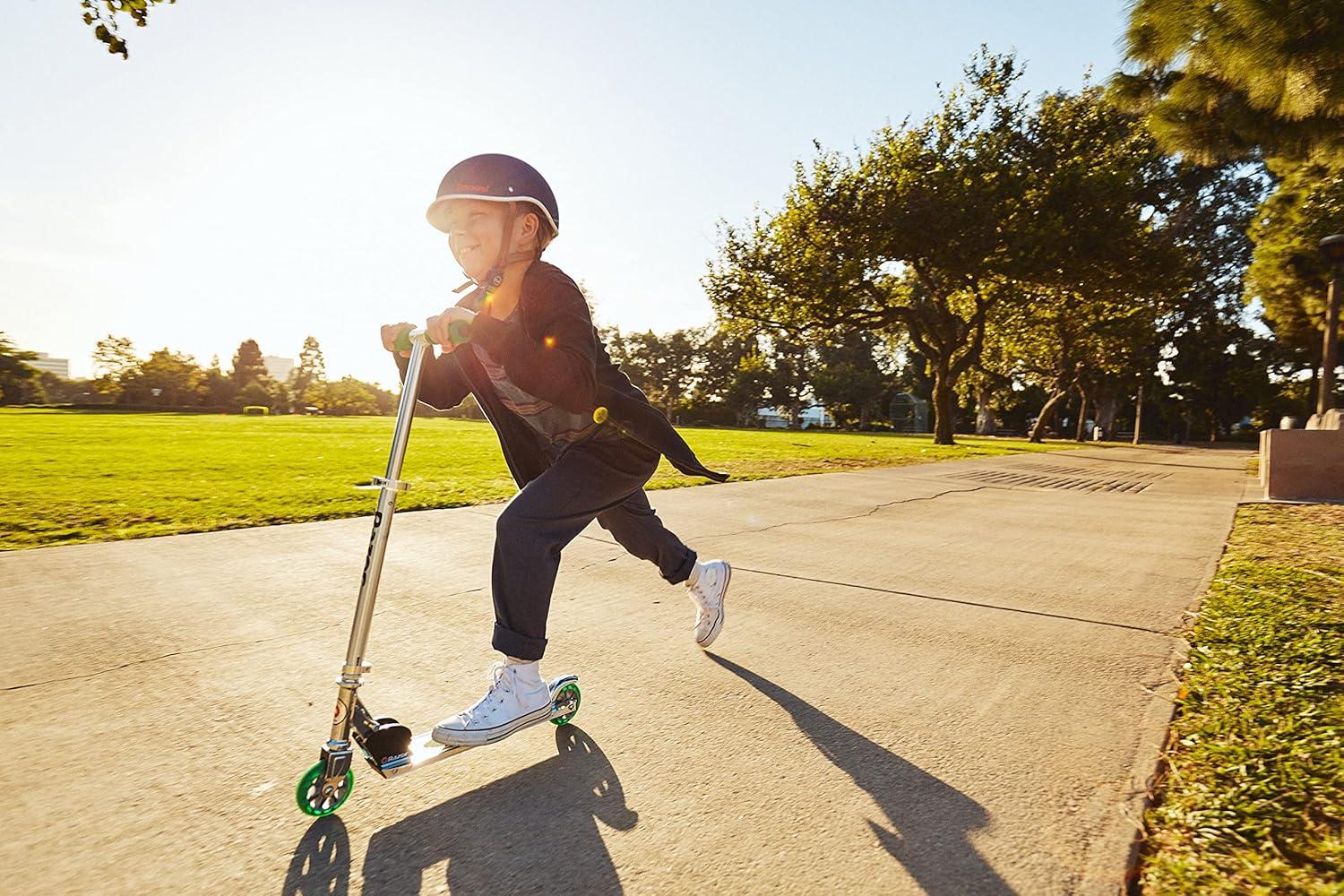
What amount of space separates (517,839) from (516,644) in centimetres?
61

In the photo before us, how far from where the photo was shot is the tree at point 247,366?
189 feet

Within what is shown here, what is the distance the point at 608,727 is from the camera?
2.45 meters

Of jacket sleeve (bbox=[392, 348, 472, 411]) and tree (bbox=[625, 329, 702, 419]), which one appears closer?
jacket sleeve (bbox=[392, 348, 472, 411])

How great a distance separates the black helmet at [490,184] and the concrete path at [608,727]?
5.64 feet

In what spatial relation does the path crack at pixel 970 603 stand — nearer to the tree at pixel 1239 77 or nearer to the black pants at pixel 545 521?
the black pants at pixel 545 521

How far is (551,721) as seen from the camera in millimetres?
2500

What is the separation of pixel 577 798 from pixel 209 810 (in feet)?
3.09

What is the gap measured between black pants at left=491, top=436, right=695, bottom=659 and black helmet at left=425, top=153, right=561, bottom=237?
33.4 inches

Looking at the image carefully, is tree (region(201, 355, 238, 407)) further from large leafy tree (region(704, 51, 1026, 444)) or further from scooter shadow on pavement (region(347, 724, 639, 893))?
scooter shadow on pavement (region(347, 724, 639, 893))

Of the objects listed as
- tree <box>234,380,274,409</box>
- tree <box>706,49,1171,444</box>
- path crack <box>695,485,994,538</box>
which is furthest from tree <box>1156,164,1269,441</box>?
tree <box>234,380,274,409</box>

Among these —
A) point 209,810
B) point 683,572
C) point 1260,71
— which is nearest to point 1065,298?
point 1260,71

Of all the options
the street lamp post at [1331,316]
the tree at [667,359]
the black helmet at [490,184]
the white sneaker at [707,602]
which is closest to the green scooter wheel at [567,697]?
the white sneaker at [707,602]

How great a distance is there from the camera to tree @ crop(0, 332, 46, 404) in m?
53.3

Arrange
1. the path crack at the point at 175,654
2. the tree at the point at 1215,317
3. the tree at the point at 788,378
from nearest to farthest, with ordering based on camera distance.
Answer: the path crack at the point at 175,654, the tree at the point at 1215,317, the tree at the point at 788,378
